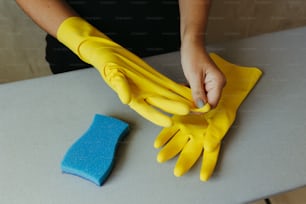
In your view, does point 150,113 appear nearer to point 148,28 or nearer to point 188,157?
point 188,157

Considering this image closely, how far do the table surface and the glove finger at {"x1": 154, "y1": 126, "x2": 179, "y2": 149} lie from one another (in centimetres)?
1

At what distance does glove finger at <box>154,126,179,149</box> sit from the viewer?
48 centimetres

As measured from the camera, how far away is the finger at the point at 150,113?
47 cm

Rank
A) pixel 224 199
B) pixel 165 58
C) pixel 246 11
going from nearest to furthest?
1. pixel 224 199
2. pixel 165 58
3. pixel 246 11

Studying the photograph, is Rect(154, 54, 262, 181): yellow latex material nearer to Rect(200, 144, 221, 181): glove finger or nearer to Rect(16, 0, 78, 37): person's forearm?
Rect(200, 144, 221, 181): glove finger

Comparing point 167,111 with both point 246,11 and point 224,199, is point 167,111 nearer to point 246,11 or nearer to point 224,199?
point 224,199

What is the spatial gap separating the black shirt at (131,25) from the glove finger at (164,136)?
0.23 m

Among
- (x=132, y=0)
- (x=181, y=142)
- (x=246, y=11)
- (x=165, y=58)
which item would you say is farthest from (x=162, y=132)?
(x=246, y=11)

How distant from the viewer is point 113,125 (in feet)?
1.63

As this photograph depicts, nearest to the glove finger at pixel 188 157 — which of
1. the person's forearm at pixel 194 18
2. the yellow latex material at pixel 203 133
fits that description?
the yellow latex material at pixel 203 133

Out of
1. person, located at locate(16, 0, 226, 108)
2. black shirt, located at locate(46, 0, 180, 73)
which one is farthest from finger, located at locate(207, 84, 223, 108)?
black shirt, located at locate(46, 0, 180, 73)

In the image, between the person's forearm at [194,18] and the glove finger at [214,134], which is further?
the person's forearm at [194,18]

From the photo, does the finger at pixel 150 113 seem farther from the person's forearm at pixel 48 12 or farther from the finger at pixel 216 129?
the person's forearm at pixel 48 12

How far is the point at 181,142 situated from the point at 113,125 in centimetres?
9
